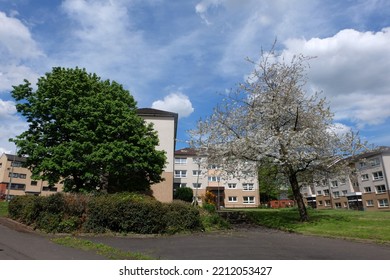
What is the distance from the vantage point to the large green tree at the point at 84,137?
2122 cm

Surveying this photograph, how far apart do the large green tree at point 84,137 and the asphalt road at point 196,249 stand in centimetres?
899

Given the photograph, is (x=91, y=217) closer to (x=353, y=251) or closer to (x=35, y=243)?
Answer: (x=35, y=243)

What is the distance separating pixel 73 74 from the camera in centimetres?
2470

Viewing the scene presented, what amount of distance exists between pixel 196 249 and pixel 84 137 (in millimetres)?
14512

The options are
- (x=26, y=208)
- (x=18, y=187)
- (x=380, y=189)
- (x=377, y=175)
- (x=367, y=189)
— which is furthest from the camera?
(x=18, y=187)

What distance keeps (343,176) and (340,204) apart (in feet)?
182

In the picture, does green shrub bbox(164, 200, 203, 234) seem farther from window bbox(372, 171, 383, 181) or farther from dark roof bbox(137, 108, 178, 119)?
window bbox(372, 171, 383, 181)

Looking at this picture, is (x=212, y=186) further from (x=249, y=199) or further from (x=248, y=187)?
(x=249, y=199)

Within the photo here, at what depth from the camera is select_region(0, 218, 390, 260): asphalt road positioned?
8219 millimetres

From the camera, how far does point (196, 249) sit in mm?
9664

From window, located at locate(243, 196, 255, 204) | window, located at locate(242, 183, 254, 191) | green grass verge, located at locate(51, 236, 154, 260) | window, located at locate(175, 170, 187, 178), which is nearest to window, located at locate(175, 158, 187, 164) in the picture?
window, located at locate(175, 170, 187, 178)

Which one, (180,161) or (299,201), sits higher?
(180,161)

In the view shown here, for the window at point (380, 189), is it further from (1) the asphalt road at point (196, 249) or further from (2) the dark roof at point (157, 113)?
(1) the asphalt road at point (196, 249)

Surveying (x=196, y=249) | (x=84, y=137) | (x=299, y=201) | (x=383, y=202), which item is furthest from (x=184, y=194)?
(x=383, y=202)
